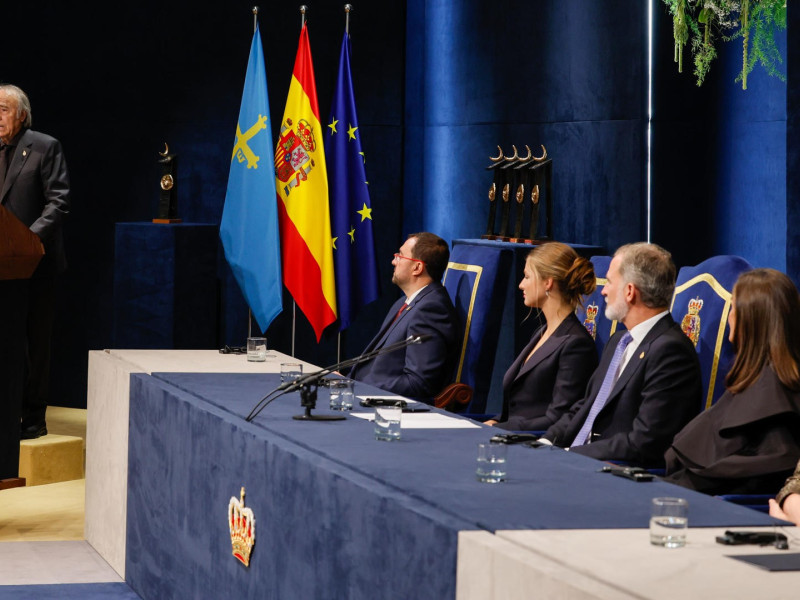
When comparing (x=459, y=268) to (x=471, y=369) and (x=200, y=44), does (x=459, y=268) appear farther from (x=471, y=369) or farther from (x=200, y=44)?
(x=200, y=44)

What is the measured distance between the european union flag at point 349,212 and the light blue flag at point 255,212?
30cm

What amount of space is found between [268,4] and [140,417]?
386 cm

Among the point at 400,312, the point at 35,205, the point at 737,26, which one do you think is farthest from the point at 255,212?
the point at 737,26

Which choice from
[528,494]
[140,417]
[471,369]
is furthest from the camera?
[471,369]

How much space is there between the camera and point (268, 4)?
23.5 feet

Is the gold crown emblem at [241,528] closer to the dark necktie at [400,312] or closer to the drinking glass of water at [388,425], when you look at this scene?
the drinking glass of water at [388,425]

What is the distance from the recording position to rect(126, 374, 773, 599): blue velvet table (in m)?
2.16

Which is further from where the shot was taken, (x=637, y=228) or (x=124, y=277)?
(x=124, y=277)

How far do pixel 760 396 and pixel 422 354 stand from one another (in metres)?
1.76

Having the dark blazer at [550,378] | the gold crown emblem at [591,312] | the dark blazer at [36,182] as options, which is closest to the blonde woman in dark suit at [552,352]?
the dark blazer at [550,378]

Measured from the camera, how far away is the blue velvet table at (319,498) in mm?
2164

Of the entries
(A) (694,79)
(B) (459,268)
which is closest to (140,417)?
(B) (459,268)

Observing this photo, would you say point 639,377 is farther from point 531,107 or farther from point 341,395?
point 531,107

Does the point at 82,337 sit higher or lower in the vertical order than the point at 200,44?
lower
